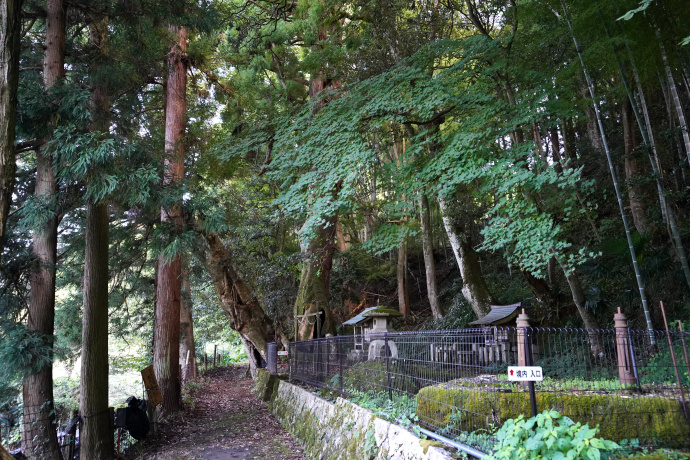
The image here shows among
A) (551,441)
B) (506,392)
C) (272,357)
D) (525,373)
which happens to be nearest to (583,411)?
(506,392)

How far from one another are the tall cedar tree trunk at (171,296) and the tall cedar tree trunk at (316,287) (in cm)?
389

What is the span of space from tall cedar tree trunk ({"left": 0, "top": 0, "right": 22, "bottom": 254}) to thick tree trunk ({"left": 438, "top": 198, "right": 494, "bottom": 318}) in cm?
926

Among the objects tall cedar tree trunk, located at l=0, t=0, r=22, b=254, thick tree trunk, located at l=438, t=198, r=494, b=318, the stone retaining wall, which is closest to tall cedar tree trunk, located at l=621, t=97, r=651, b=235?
thick tree trunk, located at l=438, t=198, r=494, b=318

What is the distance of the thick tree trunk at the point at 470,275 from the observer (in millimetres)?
11742

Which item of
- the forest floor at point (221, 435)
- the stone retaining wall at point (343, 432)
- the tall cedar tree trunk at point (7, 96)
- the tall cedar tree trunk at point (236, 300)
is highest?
the tall cedar tree trunk at point (7, 96)

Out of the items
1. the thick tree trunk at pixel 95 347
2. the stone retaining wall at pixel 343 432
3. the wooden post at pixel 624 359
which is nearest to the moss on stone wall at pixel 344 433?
the stone retaining wall at pixel 343 432

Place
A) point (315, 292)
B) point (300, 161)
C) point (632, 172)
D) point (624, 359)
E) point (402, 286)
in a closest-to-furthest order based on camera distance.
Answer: point (624, 359), point (300, 161), point (632, 172), point (315, 292), point (402, 286)

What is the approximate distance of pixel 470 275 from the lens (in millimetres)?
12109

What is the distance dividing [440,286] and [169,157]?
12.6 m

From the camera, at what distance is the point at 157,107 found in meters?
11.9

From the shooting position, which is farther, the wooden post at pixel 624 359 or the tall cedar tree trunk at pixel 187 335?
the tall cedar tree trunk at pixel 187 335

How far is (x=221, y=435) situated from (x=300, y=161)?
5.86 metres

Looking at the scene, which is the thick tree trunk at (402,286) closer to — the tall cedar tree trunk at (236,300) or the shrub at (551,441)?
the tall cedar tree trunk at (236,300)

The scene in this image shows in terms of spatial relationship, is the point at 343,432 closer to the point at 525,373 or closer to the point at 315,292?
the point at 525,373
